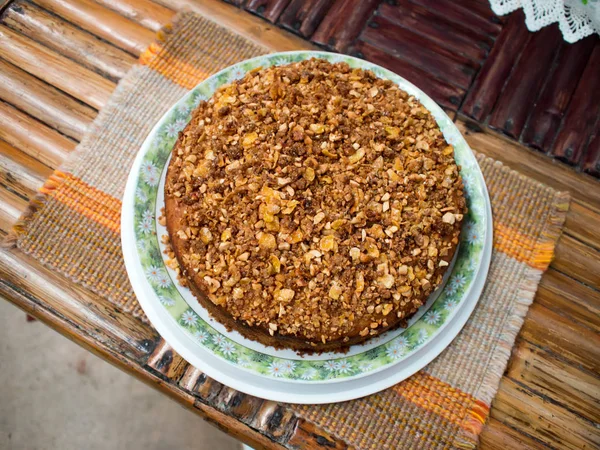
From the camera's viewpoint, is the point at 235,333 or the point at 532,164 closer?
the point at 235,333

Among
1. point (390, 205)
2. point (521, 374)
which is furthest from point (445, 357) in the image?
point (390, 205)

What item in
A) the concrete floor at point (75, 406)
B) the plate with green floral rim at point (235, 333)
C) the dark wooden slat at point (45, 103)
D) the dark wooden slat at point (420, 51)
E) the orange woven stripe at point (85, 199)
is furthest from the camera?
the concrete floor at point (75, 406)

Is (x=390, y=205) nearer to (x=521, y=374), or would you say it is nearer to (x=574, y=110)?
(x=521, y=374)

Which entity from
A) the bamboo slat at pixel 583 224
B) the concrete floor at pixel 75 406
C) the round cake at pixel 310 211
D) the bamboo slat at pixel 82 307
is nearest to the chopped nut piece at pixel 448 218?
the round cake at pixel 310 211

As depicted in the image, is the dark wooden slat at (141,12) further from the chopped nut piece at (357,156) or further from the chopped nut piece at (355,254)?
the chopped nut piece at (355,254)

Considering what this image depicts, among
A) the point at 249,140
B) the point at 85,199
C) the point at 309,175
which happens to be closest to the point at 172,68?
the point at 85,199

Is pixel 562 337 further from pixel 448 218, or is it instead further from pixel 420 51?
pixel 420 51
